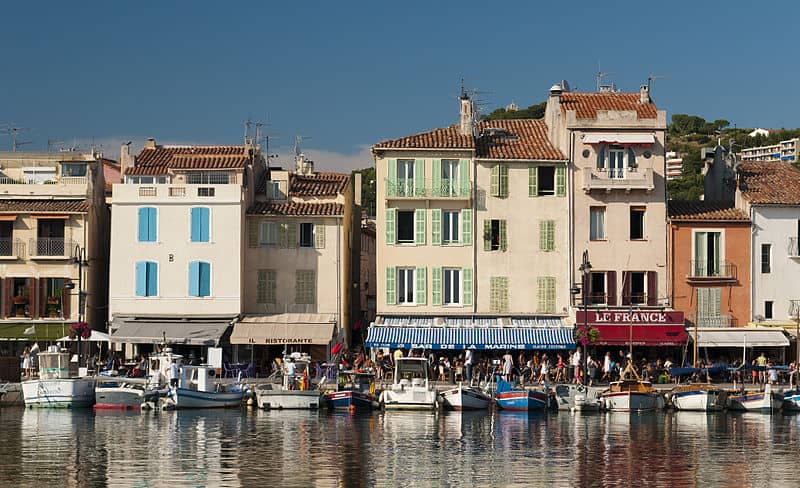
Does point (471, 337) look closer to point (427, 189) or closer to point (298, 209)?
point (427, 189)

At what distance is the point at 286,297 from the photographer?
72188 mm

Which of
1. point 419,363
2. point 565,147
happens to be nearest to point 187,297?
point 419,363

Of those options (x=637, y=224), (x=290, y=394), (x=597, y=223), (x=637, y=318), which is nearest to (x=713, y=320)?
(x=637, y=318)

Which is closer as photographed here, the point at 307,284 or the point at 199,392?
the point at 199,392

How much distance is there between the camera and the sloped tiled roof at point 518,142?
71438 millimetres

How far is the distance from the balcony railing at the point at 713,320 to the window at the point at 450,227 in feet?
39.3

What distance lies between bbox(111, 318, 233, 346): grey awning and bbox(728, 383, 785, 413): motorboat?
24.1 meters

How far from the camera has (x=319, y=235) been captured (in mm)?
72188

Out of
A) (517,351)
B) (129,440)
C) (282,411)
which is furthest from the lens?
(517,351)

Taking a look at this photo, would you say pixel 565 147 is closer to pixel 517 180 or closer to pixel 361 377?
pixel 517 180

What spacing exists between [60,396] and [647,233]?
29.0 m

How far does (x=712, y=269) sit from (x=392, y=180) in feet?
53.5

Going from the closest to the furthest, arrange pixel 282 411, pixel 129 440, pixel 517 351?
pixel 129 440 → pixel 282 411 → pixel 517 351

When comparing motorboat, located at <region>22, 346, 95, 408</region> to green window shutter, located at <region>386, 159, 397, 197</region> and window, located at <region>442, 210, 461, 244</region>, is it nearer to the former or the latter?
green window shutter, located at <region>386, 159, 397, 197</region>
